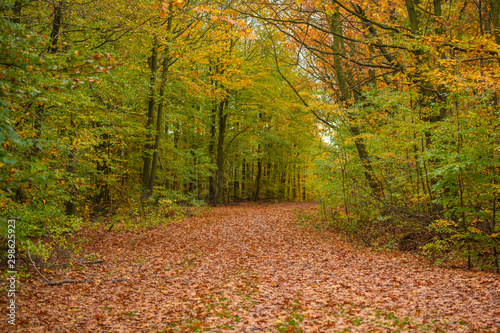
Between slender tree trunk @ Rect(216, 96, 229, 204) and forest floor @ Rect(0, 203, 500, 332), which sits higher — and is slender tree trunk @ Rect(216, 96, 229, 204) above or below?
above

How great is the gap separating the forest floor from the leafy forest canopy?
3.51ft

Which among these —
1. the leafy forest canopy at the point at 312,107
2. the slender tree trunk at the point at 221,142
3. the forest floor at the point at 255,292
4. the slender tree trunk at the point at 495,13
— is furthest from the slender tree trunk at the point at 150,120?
the slender tree trunk at the point at 495,13

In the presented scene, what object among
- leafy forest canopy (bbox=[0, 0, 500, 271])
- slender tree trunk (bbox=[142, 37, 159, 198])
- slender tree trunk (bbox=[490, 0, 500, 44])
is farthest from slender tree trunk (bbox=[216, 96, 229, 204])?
slender tree trunk (bbox=[490, 0, 500, 44])

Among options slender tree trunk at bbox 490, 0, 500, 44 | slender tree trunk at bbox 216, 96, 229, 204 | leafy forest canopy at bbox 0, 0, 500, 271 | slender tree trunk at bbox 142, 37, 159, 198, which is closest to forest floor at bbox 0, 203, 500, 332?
leafy forest canopy at bbox 0, 0, 500, 271

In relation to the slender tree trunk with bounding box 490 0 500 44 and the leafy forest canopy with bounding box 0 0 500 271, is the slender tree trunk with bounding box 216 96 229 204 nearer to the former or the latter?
the leafy forest canopy with bounding box 0 0 500 271

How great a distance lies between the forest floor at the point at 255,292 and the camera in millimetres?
4805

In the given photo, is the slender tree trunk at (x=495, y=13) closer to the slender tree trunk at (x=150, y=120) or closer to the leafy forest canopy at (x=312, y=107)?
the leafy forest canopy at (x=312, y=107)

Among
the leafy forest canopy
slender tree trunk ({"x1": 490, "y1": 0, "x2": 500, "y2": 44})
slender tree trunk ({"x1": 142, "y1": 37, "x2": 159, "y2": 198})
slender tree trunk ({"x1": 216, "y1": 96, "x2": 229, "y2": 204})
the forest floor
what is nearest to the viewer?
the leafy forest canopy

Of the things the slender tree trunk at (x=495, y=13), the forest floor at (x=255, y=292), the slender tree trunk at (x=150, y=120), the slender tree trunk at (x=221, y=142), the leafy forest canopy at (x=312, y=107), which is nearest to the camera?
the leafy forest canopy at (x=312, y=107)

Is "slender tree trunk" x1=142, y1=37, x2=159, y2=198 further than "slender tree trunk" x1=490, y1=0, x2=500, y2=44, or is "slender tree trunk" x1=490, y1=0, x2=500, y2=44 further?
"slender tree trunk" x1=142, y1=37, x2=159, y2=198

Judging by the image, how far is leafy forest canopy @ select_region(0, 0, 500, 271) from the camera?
440 centimetres

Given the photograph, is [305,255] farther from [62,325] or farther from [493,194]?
[62,325]

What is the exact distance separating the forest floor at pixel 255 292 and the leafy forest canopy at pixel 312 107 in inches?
42.1

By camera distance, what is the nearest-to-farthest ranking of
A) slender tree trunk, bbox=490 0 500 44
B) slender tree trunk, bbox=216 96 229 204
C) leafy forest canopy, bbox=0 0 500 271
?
leafy forest canopy, bbox=0 0 500 271, slender tree trunk, bbox=490 0 500 44, slender tree trunk, bbox=216 96 229 204
